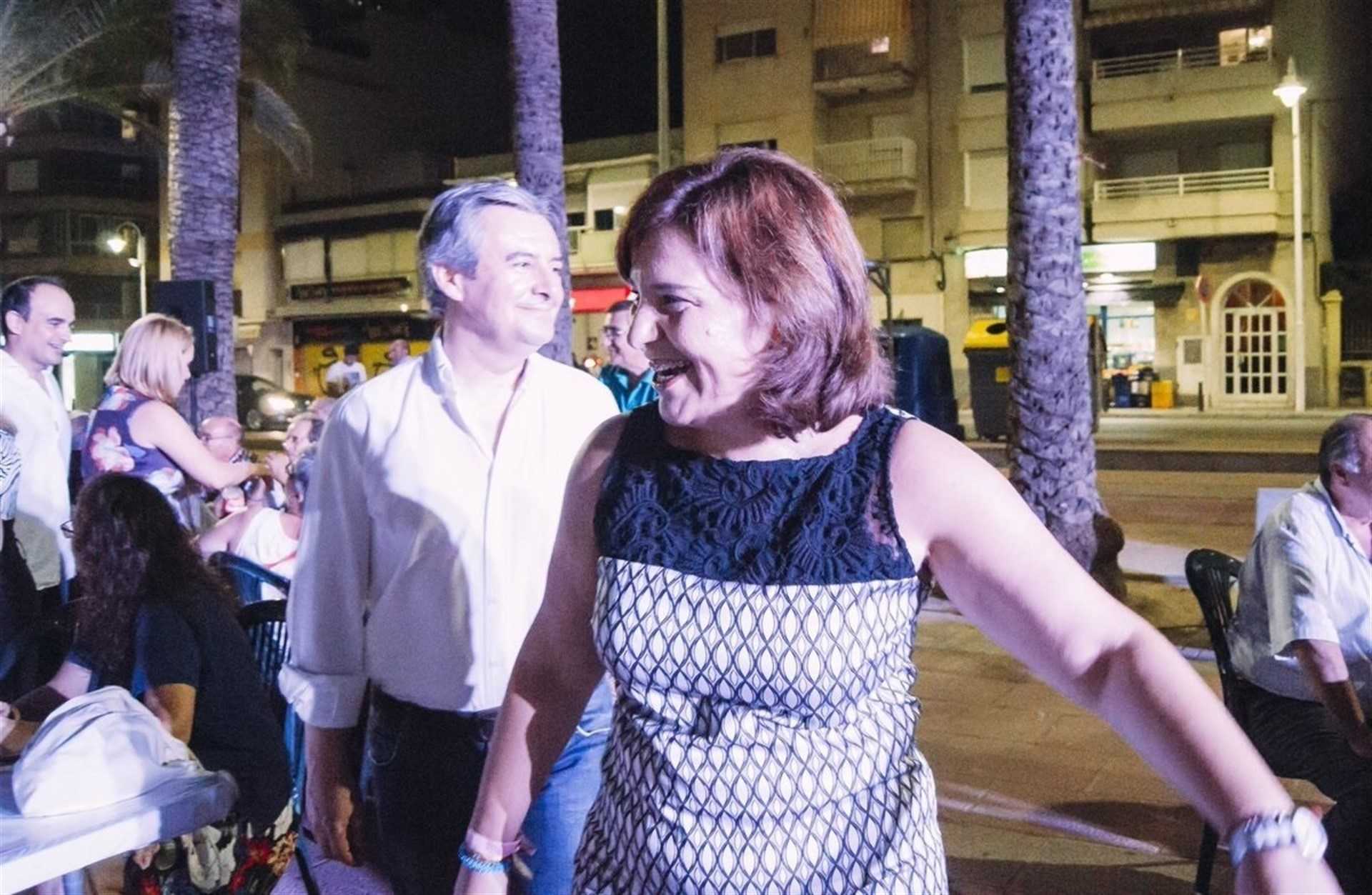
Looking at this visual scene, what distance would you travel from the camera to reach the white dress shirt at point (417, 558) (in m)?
2.40

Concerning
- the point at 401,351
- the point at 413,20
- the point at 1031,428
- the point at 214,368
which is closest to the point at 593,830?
the point at 1031,428

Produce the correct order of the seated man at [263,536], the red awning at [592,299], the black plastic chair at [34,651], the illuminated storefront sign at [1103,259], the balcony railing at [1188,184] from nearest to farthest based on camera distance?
the black plastic chair at [34,651] → the seated man at [263,536] → the balcony railing at [1188,184] → the illuminated storefront sign at [1103,259] → the red awning at [592,299]

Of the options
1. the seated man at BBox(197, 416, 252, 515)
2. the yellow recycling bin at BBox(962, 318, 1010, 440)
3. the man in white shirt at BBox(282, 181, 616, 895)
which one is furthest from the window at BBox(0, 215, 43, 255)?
the man in white shirt at BBox(282, 181, 616, 895)

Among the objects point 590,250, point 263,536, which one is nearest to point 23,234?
point 590,250

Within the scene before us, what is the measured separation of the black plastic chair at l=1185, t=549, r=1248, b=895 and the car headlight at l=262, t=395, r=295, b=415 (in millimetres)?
24981

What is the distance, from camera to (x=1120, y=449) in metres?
16.9

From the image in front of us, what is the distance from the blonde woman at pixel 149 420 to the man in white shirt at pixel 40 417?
0.16 metres

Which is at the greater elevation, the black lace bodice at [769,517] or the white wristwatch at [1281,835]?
the black lace bodice at [769,517]

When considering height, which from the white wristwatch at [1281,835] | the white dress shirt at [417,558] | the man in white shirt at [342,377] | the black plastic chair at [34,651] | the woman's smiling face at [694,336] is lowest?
the black plastic chair at [34,651]

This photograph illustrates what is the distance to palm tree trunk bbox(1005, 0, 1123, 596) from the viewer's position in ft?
27.6

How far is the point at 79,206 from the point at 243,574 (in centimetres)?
4839

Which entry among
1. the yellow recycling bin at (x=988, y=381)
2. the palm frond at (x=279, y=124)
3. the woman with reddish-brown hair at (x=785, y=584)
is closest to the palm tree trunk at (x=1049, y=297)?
the woman with reddish-brown hair at (x=785, y=584)

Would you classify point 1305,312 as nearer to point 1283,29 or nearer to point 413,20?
point 1283,29

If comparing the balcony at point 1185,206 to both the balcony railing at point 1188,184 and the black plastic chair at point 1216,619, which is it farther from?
the black plastic chair at point 1216,619
